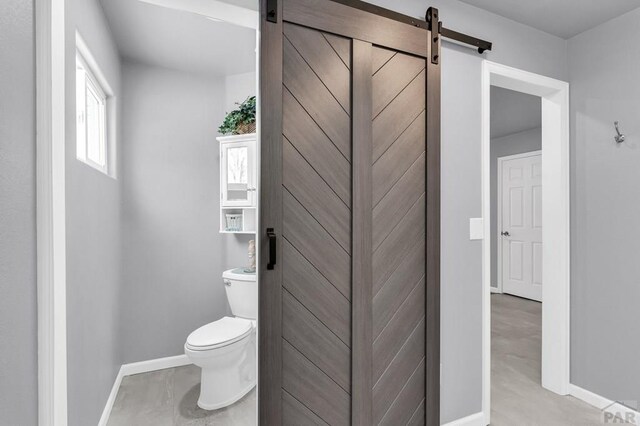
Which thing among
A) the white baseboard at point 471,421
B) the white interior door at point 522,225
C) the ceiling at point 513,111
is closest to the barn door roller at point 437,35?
the white baseboard at point 471,421

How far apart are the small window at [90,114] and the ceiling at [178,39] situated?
453 millimetres

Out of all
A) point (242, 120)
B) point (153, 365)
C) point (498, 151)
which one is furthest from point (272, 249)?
point (498, 151)

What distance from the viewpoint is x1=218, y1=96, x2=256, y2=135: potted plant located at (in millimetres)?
2846

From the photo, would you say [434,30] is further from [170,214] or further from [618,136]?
[170,214]

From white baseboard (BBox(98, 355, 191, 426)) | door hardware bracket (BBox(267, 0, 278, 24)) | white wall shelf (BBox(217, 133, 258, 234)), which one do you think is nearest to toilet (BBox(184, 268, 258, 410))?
white wall shelf (BBox(217, 133, 258, 234))

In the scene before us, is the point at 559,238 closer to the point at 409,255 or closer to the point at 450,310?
the point at 450,310

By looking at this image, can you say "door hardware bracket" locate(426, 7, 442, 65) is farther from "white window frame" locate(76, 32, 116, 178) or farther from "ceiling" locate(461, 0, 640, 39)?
"white window frame" locate(76, 32, 116, 178)

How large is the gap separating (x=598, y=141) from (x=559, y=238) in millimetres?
742

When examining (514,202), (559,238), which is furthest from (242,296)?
(514,202)

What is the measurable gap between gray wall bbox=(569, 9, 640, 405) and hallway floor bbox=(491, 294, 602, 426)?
0.83ft

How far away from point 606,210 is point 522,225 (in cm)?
340

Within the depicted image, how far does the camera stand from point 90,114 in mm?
2217

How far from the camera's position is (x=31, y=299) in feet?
3.27

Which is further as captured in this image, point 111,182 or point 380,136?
point 111,182
